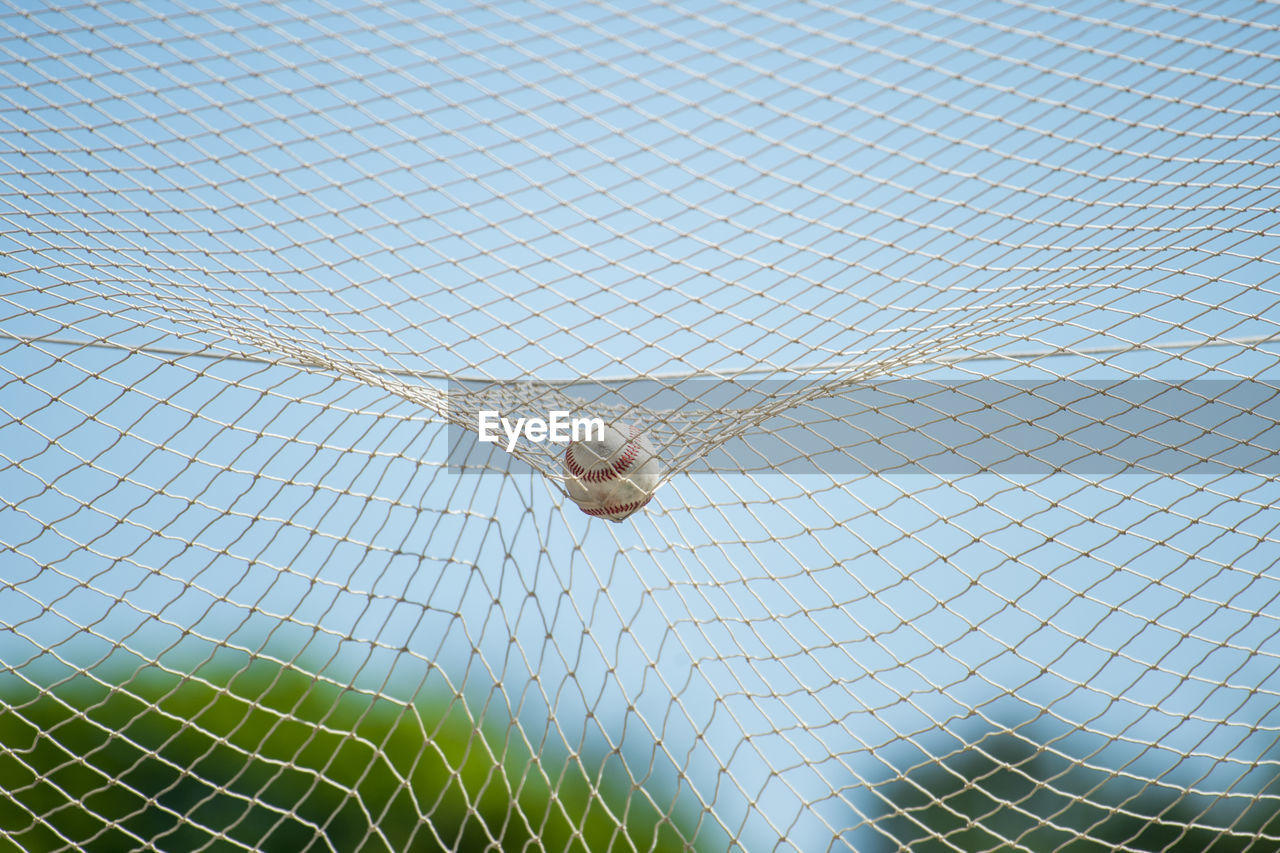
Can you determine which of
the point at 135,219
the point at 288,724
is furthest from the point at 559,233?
the point at 288,724

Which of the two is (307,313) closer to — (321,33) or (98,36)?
(321,33)

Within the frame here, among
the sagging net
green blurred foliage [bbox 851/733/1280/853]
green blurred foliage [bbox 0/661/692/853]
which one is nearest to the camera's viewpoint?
the sagging net

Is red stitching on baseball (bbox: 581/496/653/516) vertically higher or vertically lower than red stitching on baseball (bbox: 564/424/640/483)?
lower

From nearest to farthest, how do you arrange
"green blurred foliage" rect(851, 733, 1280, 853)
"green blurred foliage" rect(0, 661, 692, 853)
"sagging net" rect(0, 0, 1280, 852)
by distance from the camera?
1. "sagging net" rect(0, 0, 1280, 852)
2. "green blurred foliage" rect(0, 661, 692, 853)
3. "green blurred foliage" rect(851, 733, 1280, 853)

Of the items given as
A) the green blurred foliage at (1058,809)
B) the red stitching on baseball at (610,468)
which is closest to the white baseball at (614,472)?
the red stitching on baseball at (610,468)

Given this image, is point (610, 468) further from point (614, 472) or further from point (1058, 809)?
point (1058, 809)

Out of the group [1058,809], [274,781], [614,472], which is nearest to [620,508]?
[614,472]

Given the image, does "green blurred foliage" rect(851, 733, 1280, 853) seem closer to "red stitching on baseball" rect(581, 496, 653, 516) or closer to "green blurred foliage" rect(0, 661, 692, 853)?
"green blurred foliage" rect(0, 661, 692, 853)

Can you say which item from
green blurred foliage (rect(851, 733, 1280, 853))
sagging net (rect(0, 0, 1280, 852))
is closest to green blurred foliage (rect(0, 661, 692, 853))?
green blurred foliage (rect(851, 733, 1280, 853))
